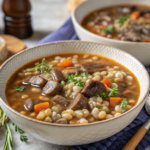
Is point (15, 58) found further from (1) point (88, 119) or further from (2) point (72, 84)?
(1) point (88, 119)

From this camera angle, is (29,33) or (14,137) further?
(29,33)

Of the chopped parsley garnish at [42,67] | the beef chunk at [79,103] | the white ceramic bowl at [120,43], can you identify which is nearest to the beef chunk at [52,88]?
the beef chunk at [79,103]

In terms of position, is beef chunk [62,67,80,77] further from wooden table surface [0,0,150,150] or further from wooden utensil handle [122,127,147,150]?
wooden table surface [0,0,150,150]

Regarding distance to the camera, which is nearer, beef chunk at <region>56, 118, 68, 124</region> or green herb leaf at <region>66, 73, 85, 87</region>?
beef chunk at <region>56, 118, 68, 124</region>

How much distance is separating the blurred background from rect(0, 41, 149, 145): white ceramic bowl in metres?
1.67

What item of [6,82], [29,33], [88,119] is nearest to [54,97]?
[88,119]

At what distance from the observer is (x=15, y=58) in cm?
341

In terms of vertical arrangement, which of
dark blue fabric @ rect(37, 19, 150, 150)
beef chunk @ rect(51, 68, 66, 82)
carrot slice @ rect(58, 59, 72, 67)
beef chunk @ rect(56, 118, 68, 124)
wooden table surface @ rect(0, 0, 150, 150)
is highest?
beef chunk @ rect(56, 118, 68, 124)

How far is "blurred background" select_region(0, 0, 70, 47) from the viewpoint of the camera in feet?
18.7

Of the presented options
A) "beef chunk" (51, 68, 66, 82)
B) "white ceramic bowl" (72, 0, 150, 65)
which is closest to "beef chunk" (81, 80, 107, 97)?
"beef chunk" (51, 68, 66, 82)

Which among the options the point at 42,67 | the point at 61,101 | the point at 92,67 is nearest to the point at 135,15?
the point at 92,67

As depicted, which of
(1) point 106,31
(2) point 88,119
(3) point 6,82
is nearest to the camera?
(2) point 88,119

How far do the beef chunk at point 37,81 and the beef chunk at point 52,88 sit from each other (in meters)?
0.08

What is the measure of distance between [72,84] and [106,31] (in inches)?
78.3
